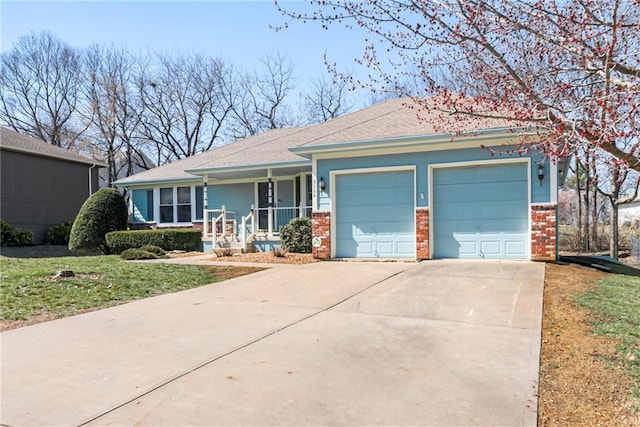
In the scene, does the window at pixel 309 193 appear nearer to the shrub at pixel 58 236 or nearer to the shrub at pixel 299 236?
the shrub at pixel 299 236

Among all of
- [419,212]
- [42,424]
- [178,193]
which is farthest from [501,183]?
[178,193]

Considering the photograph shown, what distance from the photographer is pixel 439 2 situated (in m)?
4.29

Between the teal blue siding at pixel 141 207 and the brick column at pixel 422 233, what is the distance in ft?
41.2

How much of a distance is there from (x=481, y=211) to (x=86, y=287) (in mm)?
8374

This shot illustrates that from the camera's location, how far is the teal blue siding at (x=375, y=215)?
10.8m

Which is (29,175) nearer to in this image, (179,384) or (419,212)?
(419,212)

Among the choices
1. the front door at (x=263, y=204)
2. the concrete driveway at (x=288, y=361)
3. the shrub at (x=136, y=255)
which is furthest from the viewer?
the front door at (x=263, y=204)

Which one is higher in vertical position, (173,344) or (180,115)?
(180,115)

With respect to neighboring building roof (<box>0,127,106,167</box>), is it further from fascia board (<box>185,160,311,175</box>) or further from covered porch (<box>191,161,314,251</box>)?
fascia board (<box>185,160,311,175</box>)

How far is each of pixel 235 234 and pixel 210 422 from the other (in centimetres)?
1231

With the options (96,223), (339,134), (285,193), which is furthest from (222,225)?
(339,134)

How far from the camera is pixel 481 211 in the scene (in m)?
10.1

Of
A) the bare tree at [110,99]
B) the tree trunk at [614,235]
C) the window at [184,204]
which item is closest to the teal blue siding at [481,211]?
the window at [184,204]

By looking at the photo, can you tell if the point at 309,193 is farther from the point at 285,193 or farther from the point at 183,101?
the point at 183,101
